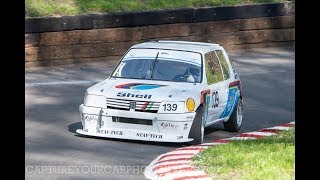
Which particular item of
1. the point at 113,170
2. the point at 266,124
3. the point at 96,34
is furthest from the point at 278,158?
the point at 96,34

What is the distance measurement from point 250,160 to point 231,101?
435cm

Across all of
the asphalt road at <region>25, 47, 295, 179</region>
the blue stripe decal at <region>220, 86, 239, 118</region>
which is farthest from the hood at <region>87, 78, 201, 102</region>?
the blue stripe decal at <region>220, 86, 239, 118</region>

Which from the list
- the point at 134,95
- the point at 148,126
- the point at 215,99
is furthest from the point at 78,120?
the point at 148,126

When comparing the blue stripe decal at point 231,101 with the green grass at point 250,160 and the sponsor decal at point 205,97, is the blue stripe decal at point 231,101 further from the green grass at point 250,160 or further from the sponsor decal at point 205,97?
the green grass at point 250,160

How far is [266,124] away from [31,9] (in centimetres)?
891

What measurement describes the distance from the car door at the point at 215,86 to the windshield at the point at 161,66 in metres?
0.24

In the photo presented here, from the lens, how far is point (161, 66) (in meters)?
17.5

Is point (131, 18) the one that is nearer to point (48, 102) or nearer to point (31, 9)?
point (31, 9)

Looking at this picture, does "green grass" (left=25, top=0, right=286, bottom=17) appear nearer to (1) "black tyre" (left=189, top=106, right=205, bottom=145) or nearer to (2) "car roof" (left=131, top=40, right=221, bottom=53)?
(2) "car roof" (left=131, top=40, right=221, bottom=53)

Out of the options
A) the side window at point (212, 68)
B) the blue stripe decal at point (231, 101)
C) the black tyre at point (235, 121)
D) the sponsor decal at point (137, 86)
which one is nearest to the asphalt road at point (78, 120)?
the black tyre at point (235, 121)

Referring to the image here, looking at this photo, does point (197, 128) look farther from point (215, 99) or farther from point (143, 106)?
point (215, 99)

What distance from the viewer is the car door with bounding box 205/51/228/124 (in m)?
17.2

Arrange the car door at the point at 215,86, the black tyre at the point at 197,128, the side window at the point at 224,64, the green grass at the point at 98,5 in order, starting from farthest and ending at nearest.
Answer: the green grass at the point at 98,5 → the side window at the point at 224,64 → the car door at the point at 215,86 → the black tyre at the point at 197,128

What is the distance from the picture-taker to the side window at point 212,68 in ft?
57.8
